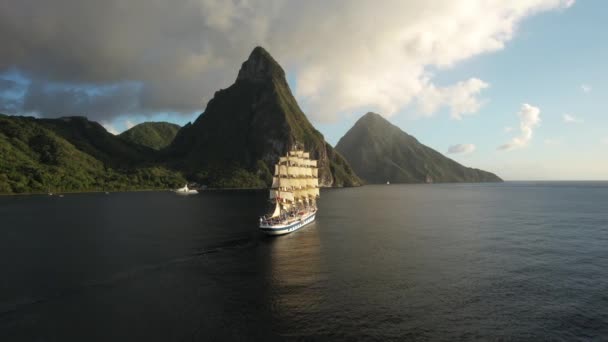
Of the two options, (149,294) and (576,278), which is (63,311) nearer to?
(149,294)

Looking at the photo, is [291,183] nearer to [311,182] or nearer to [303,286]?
[311,182]

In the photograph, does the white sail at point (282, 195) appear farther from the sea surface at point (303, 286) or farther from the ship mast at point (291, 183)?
the sea surface at point (303, 286)

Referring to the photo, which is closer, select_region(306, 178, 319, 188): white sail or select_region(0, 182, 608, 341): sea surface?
select_region(0, 182, 608, 341): sea surface

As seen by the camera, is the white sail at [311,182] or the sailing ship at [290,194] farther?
the white sail at [311,182]

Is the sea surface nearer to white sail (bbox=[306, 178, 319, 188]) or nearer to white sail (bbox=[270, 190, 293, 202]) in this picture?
white sail (bbox=[270, 190, 293, 202])

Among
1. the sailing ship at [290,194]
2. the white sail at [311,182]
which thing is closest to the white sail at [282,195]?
the sailing ship at [290,194]

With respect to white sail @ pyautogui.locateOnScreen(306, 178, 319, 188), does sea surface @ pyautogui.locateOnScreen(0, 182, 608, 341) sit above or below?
below

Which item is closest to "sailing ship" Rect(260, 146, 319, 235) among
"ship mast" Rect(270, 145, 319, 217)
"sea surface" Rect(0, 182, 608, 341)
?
"ship mast" Rect(270, 145, 319, 217)
